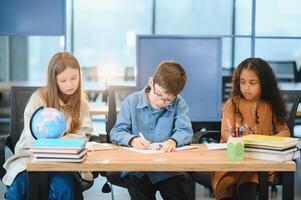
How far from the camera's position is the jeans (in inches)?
93.7

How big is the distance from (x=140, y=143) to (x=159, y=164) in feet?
1.28

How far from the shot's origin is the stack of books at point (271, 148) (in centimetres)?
211

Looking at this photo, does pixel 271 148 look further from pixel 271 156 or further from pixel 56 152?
pixel 56 152

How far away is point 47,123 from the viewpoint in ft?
7.01

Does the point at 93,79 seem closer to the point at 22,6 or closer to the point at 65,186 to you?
the point at 22,6

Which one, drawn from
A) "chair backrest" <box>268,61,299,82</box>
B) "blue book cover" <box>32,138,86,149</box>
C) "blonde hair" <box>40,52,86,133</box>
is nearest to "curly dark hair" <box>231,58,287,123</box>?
"blonde hair" <box>40,52,86,133</box>

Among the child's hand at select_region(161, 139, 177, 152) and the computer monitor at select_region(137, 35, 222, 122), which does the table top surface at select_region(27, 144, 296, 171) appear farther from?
the computer monitor at select_region(137, 35, 222, 122)

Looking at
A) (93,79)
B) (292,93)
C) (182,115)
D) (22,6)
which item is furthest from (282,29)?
(182,115)

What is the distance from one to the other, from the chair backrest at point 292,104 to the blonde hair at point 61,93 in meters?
1.25

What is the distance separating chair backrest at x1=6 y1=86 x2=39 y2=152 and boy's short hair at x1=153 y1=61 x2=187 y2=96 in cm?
85

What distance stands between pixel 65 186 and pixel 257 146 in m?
0.91

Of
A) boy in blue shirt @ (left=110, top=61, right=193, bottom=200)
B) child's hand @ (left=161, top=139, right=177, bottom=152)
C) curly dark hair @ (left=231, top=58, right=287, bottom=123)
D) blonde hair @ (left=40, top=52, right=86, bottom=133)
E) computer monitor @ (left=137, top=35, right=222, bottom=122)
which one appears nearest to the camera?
child's hand @ (left=161, top=139, right=177, bottom=152)

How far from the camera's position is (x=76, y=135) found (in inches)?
104

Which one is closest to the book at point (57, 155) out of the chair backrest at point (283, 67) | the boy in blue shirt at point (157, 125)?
the boy in blue shirt at point (157, 125)
